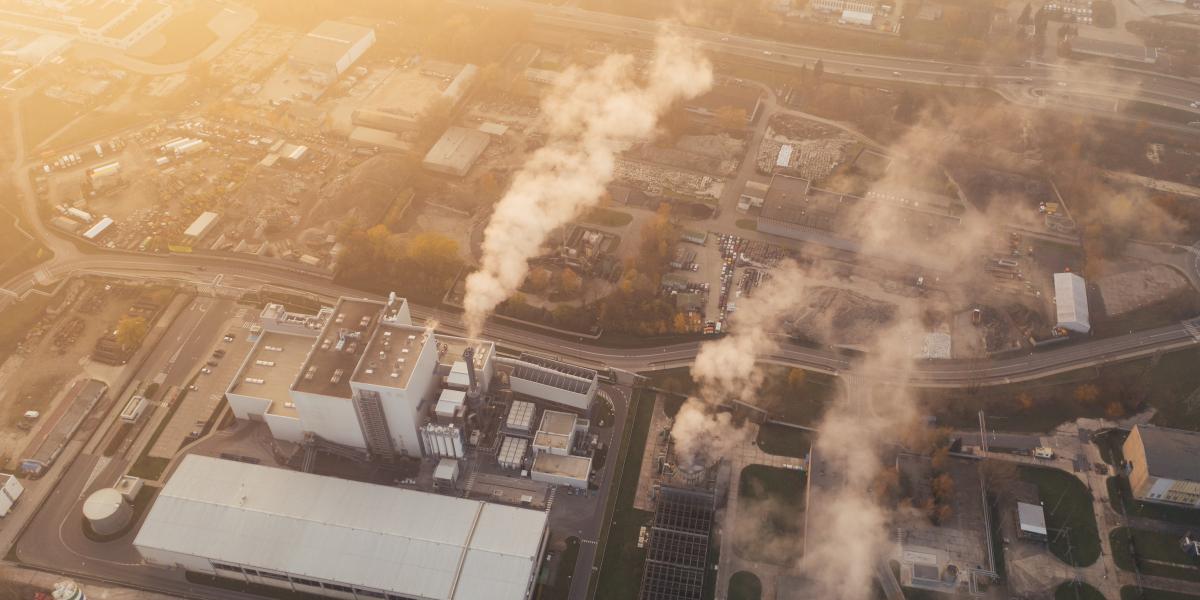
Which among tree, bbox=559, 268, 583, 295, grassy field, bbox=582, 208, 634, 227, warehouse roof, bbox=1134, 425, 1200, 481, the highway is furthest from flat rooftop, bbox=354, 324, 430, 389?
warehouse roof, bbox=1134, 425, 1200, 481

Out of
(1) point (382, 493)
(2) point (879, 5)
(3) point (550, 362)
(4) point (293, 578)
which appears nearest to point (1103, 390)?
(3) point (550, 362)

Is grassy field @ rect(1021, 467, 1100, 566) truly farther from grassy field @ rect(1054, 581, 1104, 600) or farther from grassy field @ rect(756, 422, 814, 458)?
grassy field @ rect(756, 422, 814, 458)

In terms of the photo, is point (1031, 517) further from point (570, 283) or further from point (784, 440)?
point (570, 283)

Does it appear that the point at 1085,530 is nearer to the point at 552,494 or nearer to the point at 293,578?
the point at 552,494

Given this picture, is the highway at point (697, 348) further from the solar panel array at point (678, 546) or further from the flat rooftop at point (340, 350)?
the solar panel array at point (678, 546)

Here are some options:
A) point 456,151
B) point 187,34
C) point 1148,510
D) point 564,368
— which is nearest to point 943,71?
point 456,151

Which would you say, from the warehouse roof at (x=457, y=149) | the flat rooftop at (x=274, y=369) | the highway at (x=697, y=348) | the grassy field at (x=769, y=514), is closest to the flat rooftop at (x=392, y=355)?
the flat rooftop at (x=274, y=369)
